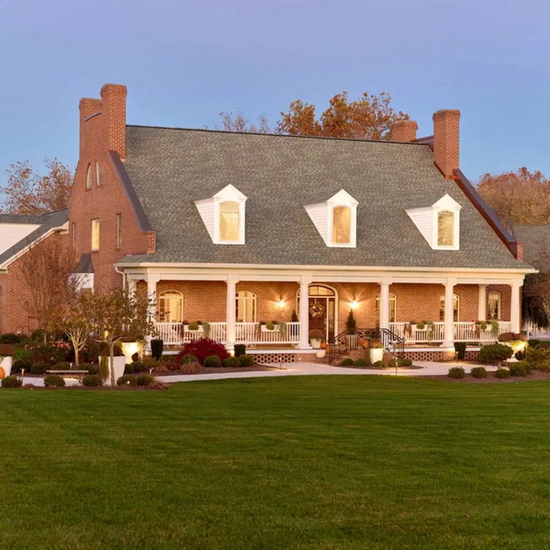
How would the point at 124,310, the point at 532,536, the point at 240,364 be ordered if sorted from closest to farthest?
1. the point at 532,536
2. the point at 124,310
3. the point at 240,364

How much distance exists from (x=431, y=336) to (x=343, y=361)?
478 cm

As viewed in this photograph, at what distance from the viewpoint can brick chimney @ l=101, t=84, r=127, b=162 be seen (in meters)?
34.8

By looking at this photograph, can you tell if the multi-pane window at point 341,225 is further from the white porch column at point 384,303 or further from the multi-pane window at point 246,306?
the multi-pane window at point 246,306

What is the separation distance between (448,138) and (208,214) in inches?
475

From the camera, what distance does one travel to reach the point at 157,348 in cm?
2980

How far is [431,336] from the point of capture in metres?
34.3

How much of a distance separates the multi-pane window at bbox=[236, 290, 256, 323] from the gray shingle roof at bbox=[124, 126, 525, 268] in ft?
7.38

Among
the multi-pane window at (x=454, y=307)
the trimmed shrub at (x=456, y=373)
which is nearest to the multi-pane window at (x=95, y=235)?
the multi-pane window at (x=454, y=307)

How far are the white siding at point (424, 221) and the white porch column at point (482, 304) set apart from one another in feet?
10.7

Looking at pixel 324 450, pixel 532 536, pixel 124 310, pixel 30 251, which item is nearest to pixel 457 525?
pixel 532 536

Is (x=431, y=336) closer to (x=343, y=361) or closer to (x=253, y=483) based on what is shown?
(x=343, y=361)

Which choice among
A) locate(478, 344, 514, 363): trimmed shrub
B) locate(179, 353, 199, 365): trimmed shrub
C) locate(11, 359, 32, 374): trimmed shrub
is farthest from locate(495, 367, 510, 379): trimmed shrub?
locate(11, 359, 32, 374): trimmed shrub

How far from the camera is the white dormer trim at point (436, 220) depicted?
35.1 meters

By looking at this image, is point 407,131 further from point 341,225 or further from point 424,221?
point 341,225
